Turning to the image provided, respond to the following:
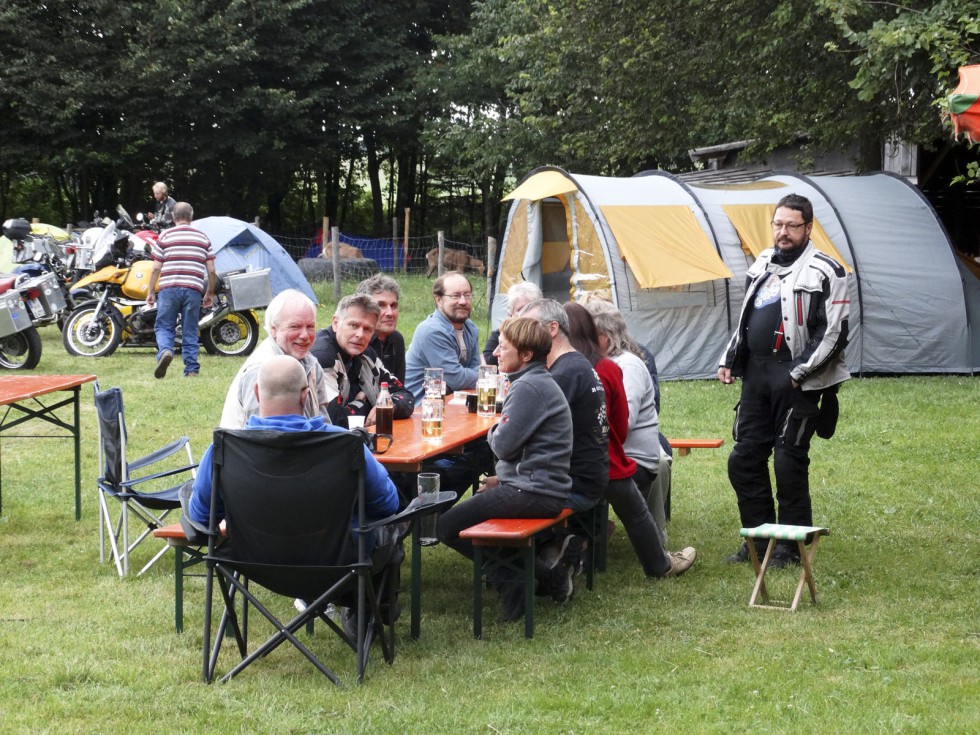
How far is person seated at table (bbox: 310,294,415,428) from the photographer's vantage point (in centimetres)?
539

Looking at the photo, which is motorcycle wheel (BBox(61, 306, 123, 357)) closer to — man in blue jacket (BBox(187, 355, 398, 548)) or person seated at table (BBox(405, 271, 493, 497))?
person seated at table (BBox(405, 271, 493, 497))

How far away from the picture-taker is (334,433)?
391 centimetres

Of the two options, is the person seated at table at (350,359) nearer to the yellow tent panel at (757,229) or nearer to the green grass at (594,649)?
the green grass at (594,649)

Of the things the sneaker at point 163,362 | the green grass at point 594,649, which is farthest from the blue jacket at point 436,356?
the sneaker at point 163,362

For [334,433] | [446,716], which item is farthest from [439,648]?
[334,433]

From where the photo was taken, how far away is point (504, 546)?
468 centimetres

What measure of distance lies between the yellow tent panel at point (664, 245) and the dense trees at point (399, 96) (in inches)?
80.3

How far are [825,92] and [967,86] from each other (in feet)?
34.2

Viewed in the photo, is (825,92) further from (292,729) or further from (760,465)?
(292,729)

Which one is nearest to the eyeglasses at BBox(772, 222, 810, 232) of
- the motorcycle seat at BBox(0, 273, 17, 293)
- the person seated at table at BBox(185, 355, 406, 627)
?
the person seated at table at BBox(185, 355, 406, 627)

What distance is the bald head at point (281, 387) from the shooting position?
4.02m

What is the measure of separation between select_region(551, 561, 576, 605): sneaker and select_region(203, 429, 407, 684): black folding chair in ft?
3.74

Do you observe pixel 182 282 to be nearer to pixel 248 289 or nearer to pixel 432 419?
pixel 248 289

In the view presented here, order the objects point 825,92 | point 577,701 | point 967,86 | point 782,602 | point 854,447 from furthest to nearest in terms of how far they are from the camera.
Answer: point 825,92, point 854,447, point 782,602, point 967,86, point 577,701
